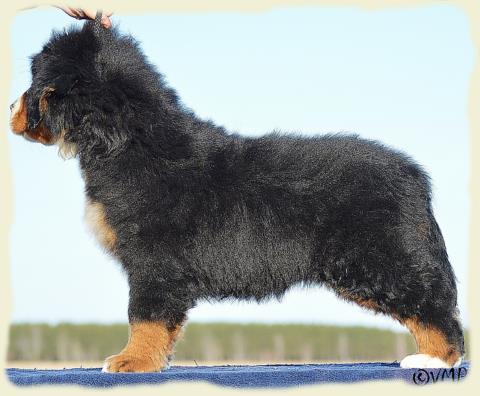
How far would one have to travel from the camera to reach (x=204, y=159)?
18.4 feet

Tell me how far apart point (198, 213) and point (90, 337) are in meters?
16.2

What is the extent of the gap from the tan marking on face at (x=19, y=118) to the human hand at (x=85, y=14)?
0.94 metres

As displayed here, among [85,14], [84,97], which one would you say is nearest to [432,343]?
[84,97]

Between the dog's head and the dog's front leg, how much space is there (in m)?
1.25

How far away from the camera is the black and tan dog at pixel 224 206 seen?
17.4 ft

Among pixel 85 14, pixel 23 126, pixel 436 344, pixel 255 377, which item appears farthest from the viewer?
pixel 85 14

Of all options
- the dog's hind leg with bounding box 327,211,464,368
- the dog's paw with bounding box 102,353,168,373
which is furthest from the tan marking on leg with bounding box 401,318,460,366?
the dog's paw with bounding box 102,353,168,373

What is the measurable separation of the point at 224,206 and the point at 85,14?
7.23 feet

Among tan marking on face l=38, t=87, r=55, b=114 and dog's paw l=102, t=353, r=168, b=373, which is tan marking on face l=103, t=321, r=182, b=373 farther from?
tan marking on face l=38, t=87, r=55, b=114

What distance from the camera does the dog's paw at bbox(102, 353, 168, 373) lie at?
4973 mm

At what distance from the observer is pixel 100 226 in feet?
17.9

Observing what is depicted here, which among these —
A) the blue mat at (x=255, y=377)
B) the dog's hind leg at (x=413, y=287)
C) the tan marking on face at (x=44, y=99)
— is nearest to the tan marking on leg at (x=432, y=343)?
the dog's hind leg at (x=413, y=287)

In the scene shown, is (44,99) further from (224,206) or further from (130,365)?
(130,365)

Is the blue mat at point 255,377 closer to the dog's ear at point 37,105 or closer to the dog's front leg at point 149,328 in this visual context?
the dog's front leg at point 149,328
